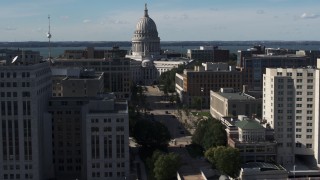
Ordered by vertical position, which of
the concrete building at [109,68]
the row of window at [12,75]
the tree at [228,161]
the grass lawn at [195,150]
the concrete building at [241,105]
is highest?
the row of window at [12,75]

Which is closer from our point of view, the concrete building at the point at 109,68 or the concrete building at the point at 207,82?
the concrete building at the point at 207,82

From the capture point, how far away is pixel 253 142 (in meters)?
112

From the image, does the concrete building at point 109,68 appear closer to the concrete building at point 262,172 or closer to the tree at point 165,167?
the tree at point 165,167

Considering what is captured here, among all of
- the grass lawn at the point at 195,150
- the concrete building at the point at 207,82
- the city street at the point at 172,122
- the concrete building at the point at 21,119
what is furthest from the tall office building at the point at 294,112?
the concrete building at the point at 207,82

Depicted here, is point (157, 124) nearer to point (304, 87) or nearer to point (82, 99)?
point (82, 99)

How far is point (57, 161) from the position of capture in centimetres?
10900

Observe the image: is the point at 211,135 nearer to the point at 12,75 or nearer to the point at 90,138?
the point at 90,138

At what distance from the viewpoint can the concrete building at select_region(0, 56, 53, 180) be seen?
9556 cm

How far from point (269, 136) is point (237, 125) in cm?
680

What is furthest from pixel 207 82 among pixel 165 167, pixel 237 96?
pixel 165 167

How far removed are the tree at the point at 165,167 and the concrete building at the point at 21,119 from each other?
20336mm

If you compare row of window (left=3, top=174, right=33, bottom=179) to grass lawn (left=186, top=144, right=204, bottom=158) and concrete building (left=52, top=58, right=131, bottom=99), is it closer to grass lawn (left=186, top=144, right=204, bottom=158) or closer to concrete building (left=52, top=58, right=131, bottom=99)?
grass lawn (left=186, top=144, right=204, bottom=158)

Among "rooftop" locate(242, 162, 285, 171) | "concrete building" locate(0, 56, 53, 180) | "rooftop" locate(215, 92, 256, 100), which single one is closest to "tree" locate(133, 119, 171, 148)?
"rooftop" locate(242, 162, 285, 171)

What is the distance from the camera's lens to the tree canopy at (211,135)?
117m
